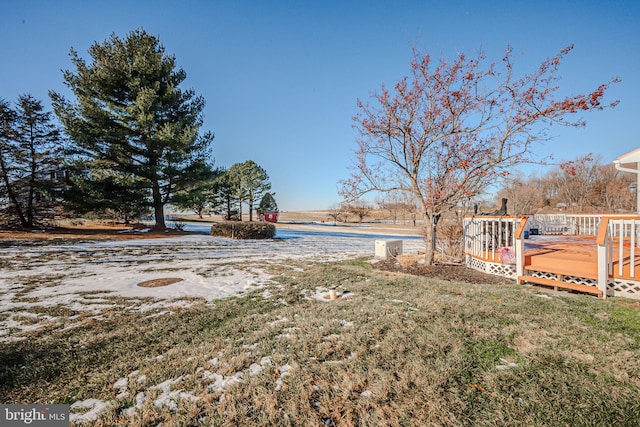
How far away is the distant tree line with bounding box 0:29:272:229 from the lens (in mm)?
14906

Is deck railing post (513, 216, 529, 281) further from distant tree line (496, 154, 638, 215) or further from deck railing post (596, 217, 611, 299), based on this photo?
distant tree line (496, 154, 638, 215)

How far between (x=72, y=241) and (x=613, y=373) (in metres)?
17.6

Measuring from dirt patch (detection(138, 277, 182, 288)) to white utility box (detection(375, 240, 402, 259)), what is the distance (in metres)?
6.61

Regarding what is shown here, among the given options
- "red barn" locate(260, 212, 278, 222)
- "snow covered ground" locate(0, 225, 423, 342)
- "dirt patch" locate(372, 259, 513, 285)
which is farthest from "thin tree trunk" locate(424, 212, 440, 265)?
"red barn" locate(260, 212, 278, 222)

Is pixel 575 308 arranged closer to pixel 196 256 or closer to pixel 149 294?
pixel 149 294

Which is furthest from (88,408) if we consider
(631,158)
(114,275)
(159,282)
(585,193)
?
(585,193)

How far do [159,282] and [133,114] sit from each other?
14058 mm

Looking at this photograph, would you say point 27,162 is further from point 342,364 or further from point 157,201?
point 342,364

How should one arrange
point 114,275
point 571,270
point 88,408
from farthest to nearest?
point 114,275
point 571,270
point 88,408

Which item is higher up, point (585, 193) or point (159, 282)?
point (585, 193)

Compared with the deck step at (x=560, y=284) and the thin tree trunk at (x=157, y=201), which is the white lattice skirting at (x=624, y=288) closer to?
the deck step at (x=560, y=284)

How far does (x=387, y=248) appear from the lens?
9.25 metres

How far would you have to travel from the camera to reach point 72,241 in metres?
12.0

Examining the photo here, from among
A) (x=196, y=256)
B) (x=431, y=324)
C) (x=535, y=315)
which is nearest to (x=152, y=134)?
(x=196, y=256)
